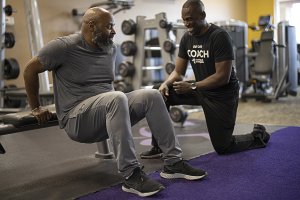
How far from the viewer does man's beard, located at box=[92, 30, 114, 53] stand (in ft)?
6.54

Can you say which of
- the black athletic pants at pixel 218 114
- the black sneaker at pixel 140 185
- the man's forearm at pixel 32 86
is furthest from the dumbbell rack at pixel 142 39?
the black sneaker at pixel 140 185

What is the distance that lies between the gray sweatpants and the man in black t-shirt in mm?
544

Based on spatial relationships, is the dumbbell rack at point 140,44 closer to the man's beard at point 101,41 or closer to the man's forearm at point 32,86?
the man's beard at point 101,41

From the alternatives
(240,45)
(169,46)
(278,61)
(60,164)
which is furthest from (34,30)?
(278,61)

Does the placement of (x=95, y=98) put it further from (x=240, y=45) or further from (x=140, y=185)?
(x=240, y=45)

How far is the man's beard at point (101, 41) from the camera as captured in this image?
1.99 metres

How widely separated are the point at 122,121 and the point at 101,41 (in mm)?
512

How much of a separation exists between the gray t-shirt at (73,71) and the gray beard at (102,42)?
3 centimetres

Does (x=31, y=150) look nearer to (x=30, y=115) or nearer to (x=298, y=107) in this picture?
(x=30, y=115)

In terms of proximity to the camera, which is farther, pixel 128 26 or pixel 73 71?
pixel 128 26

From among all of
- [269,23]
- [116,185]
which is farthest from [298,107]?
[116,185]

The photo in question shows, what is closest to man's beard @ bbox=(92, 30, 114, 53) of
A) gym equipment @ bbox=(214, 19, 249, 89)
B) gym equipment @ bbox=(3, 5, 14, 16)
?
gym equipment @ bbox=(3, 5, 14, 16)

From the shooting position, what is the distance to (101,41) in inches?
79.7

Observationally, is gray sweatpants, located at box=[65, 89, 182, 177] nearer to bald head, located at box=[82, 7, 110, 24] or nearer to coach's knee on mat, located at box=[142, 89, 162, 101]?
coach's knee on mat, located at box=[142, 89, 162, 101]
